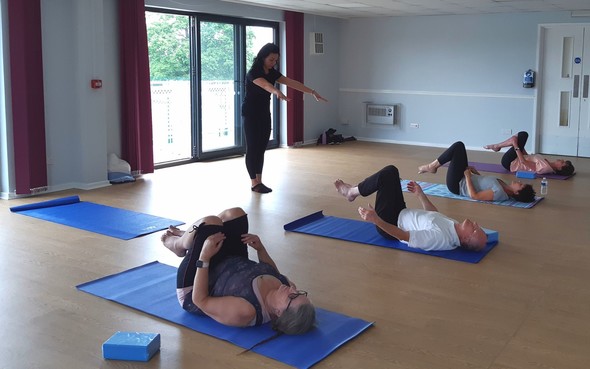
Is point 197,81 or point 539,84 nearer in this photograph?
point 197,81

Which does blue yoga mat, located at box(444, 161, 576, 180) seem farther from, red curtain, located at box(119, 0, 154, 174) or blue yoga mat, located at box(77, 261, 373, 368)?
blue yoga mat, located at box(77, 261, 373, 368)

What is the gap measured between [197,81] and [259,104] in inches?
93.4

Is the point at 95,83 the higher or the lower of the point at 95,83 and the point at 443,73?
the lower

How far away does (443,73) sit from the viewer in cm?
1102

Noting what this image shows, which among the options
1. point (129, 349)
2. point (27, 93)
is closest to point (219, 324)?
point (129, 349)

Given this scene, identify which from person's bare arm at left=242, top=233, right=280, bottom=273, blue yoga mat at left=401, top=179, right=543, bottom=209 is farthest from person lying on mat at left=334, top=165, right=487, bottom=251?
blue yoga mat at left=401, top=179, right=543, bottom=209

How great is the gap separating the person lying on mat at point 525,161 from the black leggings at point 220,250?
5.21 metres

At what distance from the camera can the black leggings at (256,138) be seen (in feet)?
23.1

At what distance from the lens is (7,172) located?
668 centimetres

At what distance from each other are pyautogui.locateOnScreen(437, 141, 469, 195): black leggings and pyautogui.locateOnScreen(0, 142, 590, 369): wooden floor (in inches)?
7.9

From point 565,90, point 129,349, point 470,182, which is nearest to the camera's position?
point 129,349

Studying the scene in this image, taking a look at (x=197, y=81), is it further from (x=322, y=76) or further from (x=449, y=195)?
(x=449, y=195)

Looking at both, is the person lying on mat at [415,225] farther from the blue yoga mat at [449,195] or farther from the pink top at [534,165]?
the pink top at [534,165]

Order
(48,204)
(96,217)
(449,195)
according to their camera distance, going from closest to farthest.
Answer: (96,217) < (48,204) < (449,195)
